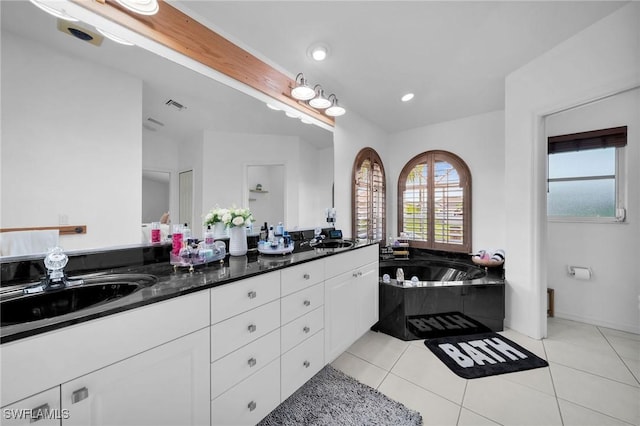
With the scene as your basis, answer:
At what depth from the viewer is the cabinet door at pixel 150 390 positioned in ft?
2.36

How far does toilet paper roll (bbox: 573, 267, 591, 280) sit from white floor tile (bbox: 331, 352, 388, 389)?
2.36m

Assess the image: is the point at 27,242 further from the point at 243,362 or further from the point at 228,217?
the point at 243,362

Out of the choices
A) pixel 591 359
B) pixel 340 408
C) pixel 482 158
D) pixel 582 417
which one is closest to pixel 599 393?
pixel 582 417

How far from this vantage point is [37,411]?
2.11ft

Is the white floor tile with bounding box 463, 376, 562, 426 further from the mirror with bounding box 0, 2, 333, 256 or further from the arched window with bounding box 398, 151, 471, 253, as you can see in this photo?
the mirror with bounding box 0, 2, 333, 256

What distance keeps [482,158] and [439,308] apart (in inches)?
80.0

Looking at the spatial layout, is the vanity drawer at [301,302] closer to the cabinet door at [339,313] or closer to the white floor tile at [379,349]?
the cabinet door at [339,313]

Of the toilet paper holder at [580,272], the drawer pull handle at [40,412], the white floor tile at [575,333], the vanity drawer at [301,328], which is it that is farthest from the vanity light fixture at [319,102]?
the toilet paper holder at [580,272]

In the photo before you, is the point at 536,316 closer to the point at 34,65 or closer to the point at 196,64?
the point at 196,64

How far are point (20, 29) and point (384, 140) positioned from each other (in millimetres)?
3490

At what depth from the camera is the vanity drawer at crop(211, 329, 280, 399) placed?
1.04 metres

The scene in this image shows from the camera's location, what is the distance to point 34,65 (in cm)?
101

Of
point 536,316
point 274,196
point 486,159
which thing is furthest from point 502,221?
point 274,196

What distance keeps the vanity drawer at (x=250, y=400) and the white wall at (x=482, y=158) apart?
298 cm
